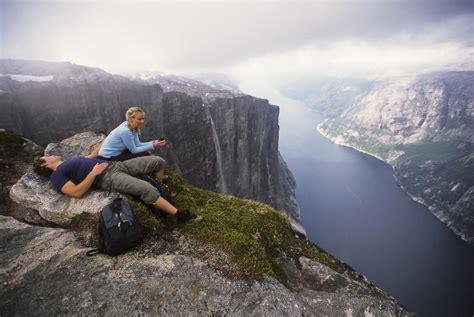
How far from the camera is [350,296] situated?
782 centimetres

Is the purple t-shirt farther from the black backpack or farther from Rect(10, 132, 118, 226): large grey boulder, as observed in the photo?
the black backpack

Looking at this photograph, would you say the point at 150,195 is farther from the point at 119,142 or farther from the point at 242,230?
A: the point at 242,230

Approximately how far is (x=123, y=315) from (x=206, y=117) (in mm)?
85060

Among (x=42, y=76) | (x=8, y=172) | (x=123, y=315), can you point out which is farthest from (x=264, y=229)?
(x=42, y=76)

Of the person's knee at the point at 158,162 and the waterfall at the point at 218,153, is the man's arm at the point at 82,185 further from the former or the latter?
the waterfall at the point at 218,153

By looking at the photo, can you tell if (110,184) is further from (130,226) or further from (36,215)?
(36,215)

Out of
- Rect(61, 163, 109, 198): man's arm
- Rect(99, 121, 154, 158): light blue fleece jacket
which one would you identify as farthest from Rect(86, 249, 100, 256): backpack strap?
Rect(99, 121, 154, 158): light blue fleece jacket

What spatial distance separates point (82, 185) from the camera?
9164mm

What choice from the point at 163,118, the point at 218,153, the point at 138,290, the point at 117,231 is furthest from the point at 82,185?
the point at 218,153

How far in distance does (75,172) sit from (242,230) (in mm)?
6329

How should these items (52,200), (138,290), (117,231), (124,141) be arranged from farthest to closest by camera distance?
1. (124,141)
2. (52,200)
3. (117,231)
4. (138,290)

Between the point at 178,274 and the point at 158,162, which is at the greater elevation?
the point at 158,162

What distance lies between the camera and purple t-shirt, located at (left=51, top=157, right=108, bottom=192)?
942cm

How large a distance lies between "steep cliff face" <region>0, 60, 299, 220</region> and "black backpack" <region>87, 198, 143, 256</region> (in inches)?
1842
